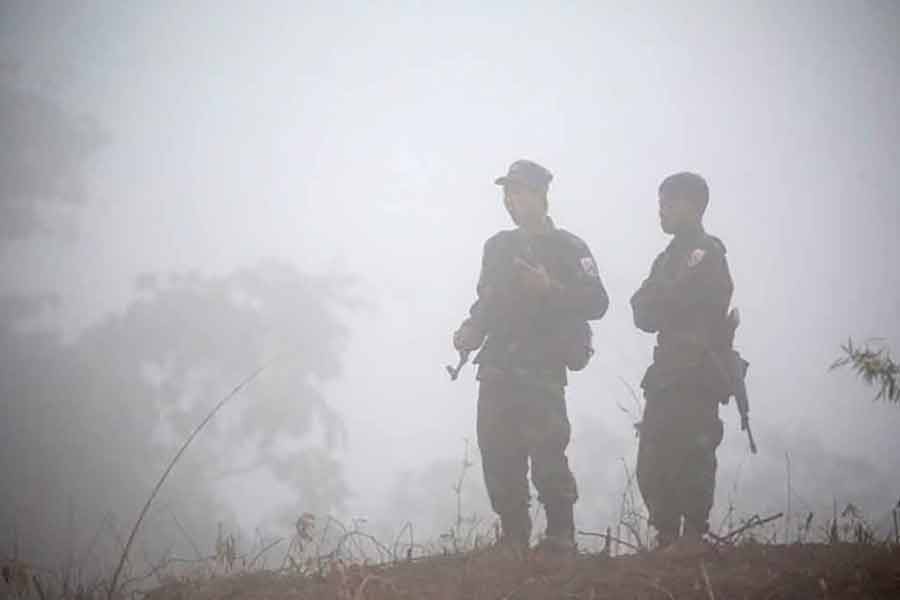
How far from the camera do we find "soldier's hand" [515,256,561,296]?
149 inches

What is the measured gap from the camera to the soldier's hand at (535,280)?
12.4 ft

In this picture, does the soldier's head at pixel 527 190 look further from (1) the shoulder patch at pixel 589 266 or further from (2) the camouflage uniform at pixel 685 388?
(2) the camouflage uniform at pixel 685 388

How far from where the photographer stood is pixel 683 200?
13.0 feet

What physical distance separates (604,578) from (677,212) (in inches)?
96.5

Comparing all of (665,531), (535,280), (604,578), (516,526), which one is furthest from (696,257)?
(604,578)

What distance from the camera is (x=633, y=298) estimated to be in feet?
13.3

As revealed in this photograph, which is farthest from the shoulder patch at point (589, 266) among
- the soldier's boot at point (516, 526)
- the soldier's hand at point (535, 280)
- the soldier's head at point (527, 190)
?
the soldier's boot at point (516, 526)

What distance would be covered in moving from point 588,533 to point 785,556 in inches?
33.4

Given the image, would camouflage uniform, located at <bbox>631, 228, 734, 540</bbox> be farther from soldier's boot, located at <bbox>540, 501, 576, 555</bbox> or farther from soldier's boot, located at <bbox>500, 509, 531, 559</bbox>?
soldier's boot, located at <bbox>500, 509, 531, 559</bbox>

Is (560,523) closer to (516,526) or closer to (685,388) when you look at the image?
(516,526)

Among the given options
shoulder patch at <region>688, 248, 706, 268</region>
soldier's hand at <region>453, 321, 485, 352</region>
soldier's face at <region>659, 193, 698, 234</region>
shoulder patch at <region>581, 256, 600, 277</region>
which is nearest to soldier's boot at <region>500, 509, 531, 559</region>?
soldier's hand at <region>453, 321, 485, 352</region>

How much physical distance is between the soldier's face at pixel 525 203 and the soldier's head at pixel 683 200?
31.4 inches

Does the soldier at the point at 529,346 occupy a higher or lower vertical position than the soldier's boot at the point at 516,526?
higher

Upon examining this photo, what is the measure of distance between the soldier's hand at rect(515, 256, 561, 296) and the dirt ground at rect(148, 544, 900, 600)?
5.16 ft
